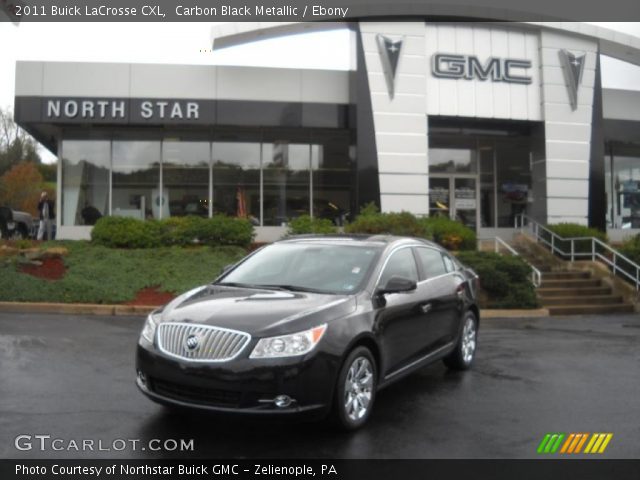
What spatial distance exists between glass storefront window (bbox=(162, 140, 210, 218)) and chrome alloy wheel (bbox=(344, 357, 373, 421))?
1520 cm

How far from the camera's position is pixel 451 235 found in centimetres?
1645

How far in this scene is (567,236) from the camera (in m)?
17.7

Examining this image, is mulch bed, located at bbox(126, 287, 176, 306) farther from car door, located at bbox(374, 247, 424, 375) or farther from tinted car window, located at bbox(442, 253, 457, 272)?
car door, located at bbox(374, 247, 424, 375)

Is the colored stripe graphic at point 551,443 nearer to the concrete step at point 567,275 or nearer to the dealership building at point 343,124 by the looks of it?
the concrete step at point 567,275

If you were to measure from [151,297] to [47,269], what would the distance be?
3.06 m

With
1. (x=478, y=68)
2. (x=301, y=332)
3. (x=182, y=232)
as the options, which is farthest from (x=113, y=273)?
(x=478, y=68)

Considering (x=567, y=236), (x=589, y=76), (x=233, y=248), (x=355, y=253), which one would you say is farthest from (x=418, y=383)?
(x=589, y=76)

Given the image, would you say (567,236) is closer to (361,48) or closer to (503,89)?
(503,89)

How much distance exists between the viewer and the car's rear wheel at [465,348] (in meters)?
7.12

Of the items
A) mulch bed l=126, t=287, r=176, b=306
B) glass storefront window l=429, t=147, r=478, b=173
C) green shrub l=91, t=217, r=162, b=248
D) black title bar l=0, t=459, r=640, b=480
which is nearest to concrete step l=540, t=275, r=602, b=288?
glass storefront window l=429, t=147, r=478, b=173

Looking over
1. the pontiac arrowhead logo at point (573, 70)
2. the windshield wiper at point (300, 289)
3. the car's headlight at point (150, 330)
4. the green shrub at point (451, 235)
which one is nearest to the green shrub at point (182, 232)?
the green shrub at point (451, 235)

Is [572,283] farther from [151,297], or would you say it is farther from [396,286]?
[396,286]

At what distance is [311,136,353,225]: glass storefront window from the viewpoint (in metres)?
20.0

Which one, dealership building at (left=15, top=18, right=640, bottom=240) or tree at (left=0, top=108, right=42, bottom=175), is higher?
tree at (left=0, top=108, right=42, bottom=175)
